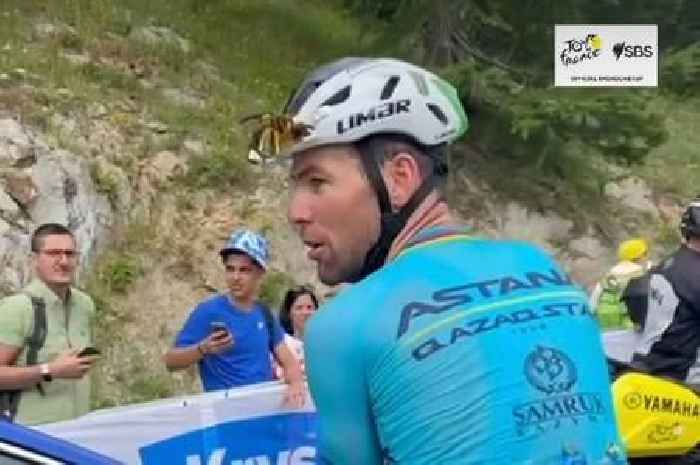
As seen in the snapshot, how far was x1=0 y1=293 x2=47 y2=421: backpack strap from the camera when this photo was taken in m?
7.14

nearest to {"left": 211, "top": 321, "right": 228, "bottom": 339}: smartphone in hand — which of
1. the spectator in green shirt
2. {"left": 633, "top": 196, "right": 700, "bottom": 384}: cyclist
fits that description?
the spectator in green shirt

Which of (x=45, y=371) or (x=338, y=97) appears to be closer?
(x=338, y=97)

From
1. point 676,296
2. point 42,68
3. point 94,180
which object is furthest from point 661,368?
point 42,68

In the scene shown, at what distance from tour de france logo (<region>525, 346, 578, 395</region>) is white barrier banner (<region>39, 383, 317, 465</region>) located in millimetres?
4829

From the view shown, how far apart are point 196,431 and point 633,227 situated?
11896 millimetres

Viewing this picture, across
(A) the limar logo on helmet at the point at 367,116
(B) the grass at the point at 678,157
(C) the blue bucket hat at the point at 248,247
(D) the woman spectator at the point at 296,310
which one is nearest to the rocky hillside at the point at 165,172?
(B) the grass at the point at 678,157

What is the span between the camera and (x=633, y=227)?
1884 cm

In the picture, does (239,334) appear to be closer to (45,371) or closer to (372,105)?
(45,371)

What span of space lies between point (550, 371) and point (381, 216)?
39 cm

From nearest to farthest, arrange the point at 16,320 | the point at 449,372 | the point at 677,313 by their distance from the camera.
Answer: the point at 449,372
the point at 16,320
the point at 677,313

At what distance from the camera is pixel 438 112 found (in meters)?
2.76

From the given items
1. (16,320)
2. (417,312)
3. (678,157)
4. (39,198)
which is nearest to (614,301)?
(39,198)

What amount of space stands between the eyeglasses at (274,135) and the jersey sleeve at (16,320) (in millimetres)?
4237

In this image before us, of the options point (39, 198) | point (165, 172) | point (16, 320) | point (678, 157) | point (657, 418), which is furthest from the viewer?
point (678, 157)
